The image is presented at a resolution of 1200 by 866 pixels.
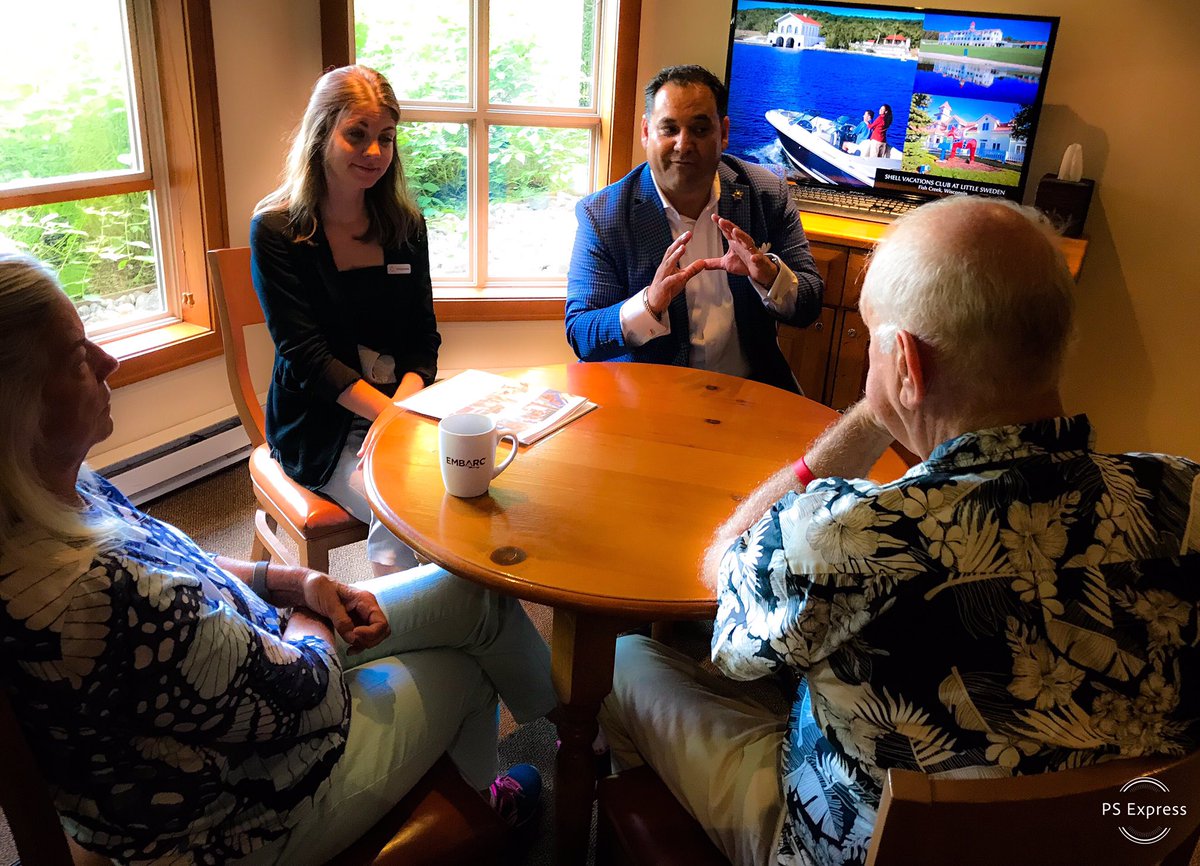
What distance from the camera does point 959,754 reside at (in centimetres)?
86

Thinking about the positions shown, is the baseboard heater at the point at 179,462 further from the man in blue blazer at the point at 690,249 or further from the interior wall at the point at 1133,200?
the interior wall at the point at 1133,200

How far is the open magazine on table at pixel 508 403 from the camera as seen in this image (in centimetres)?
164

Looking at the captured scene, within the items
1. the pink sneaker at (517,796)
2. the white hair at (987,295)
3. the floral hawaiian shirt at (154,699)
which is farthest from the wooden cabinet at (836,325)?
the floral hawaiian shirt at (154,699)

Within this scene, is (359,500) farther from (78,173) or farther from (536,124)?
(536,124)

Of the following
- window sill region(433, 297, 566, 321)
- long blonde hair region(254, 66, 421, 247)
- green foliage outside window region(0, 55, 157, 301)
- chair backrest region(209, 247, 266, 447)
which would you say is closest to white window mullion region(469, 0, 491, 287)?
window sill region(433, 297, 566, 321)

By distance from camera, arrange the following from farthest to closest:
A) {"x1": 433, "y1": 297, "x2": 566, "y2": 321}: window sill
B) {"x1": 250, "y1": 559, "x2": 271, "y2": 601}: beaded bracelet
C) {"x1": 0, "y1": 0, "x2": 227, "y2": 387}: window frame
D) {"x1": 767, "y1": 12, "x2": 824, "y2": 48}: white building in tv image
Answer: {"x1": 433, "y1": 297, "x2": 566, "y2": 321}: window sill → {"x1": 767, "y1": 12, "x2": 824, "y2": 48}: white building in tv image → {"x1": 0, "y1": 0, "x2": 227, "y2": 387}: window frame → {"x1": 250, "y1": 559, "x2": 271, "y2": 601}: beaded bracelet

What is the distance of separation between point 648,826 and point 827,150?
2.83 m

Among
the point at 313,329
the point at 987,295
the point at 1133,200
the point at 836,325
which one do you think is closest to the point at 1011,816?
the point at 987,295

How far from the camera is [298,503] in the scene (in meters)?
1.90

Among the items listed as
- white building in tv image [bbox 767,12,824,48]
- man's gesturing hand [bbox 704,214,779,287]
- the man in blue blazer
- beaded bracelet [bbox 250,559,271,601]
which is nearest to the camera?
beaded bracelet [bbox 250,559,271,601]

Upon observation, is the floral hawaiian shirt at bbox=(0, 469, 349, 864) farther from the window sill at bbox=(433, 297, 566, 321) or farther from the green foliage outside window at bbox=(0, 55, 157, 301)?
the window sill at bbox=(433, 297, 566, 321)

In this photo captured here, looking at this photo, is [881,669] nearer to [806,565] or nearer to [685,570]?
[806,565]

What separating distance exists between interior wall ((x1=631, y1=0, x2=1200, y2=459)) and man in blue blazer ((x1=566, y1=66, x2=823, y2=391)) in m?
1.33

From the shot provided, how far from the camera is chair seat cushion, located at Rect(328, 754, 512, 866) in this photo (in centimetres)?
107
